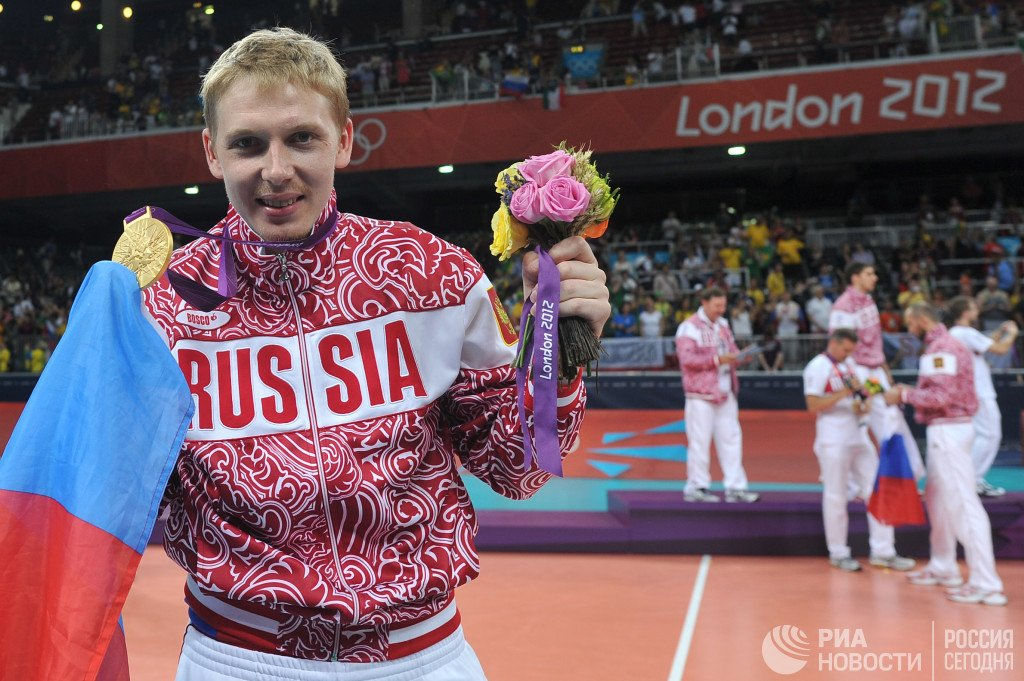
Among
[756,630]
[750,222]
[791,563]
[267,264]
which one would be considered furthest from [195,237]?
[750,222]

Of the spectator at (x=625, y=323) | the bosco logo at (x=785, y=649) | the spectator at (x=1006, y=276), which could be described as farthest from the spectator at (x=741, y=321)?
the bosco logo at (x=785, y=649)

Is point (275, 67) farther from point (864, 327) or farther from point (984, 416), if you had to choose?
point (984, 416)

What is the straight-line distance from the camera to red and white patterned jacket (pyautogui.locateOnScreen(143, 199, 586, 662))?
1.44m

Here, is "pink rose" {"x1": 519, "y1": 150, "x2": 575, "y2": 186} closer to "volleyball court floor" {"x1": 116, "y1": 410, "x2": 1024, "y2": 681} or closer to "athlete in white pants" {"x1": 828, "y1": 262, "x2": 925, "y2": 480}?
"volleyball court floor" {"x1": 116, "y1": 410, "x2": 1024, "y2": 681}

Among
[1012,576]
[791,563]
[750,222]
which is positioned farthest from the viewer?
[750,222]

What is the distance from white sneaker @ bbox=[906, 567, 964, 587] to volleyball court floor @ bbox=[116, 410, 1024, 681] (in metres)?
0.07

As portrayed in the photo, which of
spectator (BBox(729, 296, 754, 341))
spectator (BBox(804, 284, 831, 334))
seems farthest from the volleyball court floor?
spectator (BBox(804, 284, 831, 334))

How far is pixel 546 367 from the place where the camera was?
1424 mm

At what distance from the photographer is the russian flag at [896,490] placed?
20.0ft

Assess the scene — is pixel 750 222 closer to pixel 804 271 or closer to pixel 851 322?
pixel 804 271

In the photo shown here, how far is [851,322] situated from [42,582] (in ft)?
22.4

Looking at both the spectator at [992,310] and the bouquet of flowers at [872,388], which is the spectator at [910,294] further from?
the bouquet of flowers at [872,388]

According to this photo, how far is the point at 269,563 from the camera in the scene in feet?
4.72

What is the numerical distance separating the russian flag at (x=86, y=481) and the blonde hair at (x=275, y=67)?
0.35 meters
